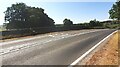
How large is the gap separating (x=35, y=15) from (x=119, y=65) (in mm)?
59620

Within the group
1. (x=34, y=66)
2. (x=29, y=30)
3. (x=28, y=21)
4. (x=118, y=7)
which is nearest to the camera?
A: (x=34, y=66)

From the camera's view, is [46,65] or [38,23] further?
[38,23]

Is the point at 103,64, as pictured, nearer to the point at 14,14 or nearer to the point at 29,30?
the point at 29,30

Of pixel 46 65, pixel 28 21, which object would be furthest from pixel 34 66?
pixel 28 21

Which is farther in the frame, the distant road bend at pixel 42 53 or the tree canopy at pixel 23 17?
the tree canopy at pixel 23 17

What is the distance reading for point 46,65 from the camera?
9.32 metres

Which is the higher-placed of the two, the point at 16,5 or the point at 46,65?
the point at 16,5

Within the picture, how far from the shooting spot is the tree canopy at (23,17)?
66.1 metres

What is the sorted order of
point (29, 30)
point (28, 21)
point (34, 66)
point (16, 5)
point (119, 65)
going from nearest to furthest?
point (34, 66) → point (119, 65) → point (29, 30) → point (28, 21) → point (16, 5)

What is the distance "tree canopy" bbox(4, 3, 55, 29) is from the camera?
66125 millimetres

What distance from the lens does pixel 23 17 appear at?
67188 mm

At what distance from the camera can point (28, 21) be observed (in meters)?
66.0

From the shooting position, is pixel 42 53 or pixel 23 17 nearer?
pixel 42 53

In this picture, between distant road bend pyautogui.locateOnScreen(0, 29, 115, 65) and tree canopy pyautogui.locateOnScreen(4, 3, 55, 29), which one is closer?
distant road bend pyautogui.locateOnScreen(0, 29, 115, 65)
